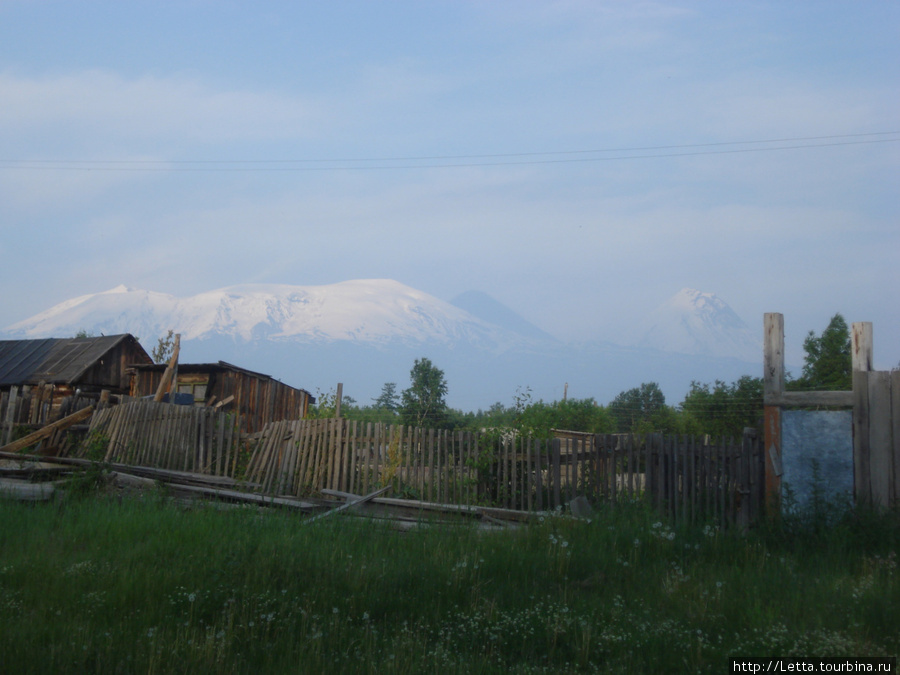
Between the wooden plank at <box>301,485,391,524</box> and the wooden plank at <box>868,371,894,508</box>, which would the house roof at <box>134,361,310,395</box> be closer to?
the wooden plank at <box>301,485,391,524</box>

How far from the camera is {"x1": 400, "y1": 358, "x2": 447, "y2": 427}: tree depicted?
4138cm

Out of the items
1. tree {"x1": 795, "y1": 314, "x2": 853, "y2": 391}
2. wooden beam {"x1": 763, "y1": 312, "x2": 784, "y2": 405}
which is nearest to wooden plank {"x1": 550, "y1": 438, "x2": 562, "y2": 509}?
wooden beam {"x1": 763, "y1": 312, "x2": 784, "y2": 405}

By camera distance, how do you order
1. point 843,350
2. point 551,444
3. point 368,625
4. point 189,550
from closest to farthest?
point 368,625 → point 189,550 → point 551,444 → point 843,350

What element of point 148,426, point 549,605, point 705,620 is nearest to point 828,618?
Result: point 705,620

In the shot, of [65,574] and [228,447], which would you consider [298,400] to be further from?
[65,574]

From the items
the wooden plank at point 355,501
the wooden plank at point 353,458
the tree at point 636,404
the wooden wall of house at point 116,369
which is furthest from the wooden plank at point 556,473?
the tree at point 636,404

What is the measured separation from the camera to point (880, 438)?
881cm

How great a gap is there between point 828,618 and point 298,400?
99.3 feet

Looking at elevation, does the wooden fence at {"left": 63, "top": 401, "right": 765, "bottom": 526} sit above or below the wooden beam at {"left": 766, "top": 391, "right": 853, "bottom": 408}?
below

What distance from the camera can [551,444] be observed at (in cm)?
1078

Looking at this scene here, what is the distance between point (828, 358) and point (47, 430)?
41.3 meters

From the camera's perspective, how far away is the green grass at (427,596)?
4691mm

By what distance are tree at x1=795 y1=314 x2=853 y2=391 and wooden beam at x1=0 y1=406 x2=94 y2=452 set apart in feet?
125

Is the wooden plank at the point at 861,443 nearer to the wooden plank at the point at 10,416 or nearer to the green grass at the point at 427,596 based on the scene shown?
the green grass at the point at 427,596
